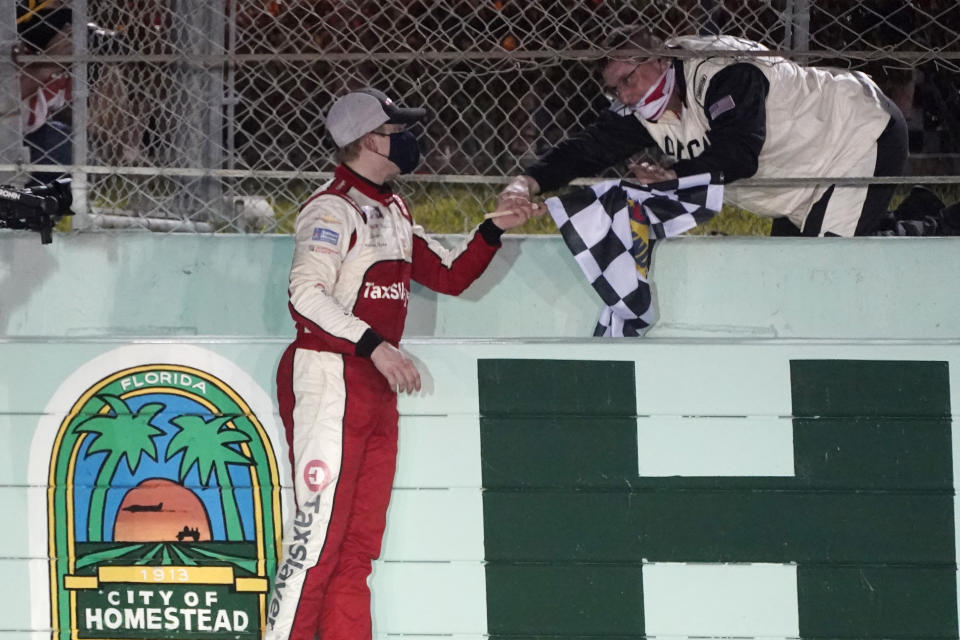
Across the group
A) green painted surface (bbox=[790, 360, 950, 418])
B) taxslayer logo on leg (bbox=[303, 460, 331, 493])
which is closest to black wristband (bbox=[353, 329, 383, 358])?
taxslayer logo on leg (bbox=[303, 460, 331, 493])

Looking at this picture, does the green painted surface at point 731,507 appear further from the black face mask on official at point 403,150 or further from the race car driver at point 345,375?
the black face mask on official at point 403,150

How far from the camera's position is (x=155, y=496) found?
3.23 m

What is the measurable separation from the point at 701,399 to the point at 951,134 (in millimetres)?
1428

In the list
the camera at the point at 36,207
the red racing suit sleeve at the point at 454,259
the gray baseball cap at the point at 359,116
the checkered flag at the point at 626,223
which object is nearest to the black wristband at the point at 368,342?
the red racing suit sleeve at the point at 454,259

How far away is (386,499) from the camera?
10.3ft

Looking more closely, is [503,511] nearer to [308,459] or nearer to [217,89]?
[308,459]

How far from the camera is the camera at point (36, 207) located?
10.5 feet

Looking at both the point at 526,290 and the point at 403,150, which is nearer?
the point at 403,150

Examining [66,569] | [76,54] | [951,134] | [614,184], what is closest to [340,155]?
[614,184]

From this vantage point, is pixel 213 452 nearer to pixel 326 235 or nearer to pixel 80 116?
pixel 326 235

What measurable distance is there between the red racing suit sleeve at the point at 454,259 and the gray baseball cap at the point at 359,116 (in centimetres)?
37

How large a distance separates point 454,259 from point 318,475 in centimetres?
70

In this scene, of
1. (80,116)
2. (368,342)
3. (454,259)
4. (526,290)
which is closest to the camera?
(368,342)

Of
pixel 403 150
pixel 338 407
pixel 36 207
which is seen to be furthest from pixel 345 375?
pixel 36 207
